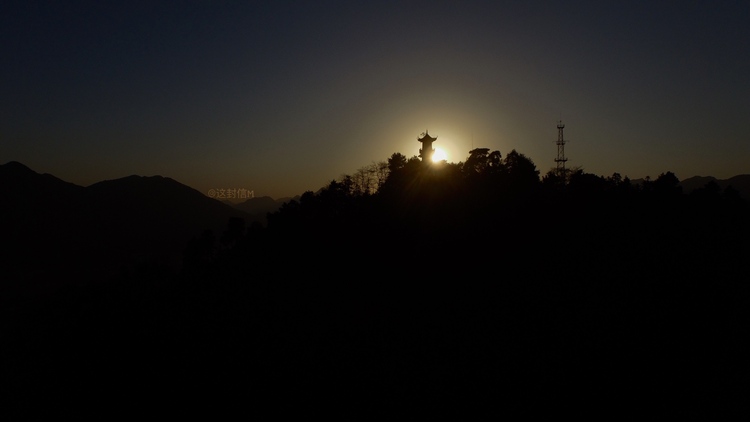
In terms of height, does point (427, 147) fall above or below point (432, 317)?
above

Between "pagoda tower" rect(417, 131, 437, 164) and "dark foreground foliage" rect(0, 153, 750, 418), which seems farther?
"pagoda tower" rect(417, 131, 437, 164)

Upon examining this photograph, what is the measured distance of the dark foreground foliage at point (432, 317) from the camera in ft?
127

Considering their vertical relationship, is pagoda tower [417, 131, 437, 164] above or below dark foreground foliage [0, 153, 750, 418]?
above

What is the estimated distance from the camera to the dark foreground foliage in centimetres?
3866

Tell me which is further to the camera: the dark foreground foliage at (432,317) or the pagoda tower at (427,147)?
the pagoda tower at (427,147)

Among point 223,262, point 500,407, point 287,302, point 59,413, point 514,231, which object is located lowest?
point 59,413

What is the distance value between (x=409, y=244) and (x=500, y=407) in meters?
22.1

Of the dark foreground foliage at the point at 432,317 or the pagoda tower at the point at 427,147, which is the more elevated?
the pagoda tower at the point at 427,147

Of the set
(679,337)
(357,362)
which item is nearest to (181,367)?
(357,362)

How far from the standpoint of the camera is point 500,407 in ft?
121

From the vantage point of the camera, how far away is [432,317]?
4481cm

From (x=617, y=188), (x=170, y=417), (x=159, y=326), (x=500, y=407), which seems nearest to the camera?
(x=500, y=407)

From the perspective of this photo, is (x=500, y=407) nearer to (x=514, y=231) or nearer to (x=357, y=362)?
(x=357, y=362)

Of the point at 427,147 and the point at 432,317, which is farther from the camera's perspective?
the point at 427,147
